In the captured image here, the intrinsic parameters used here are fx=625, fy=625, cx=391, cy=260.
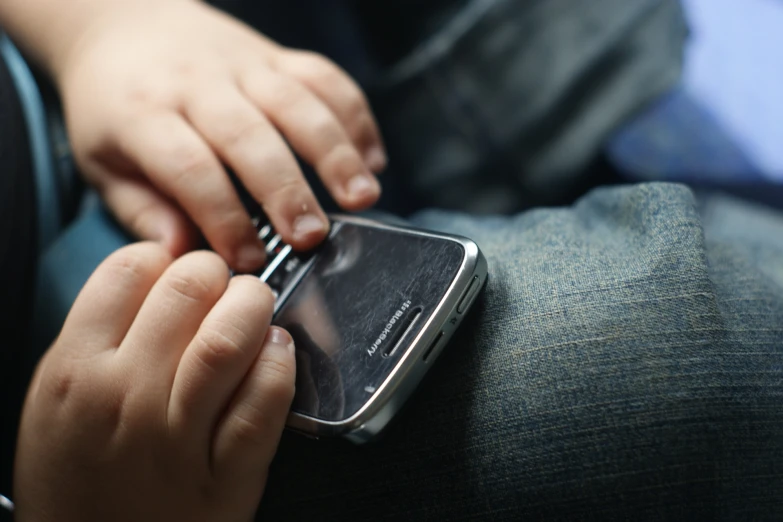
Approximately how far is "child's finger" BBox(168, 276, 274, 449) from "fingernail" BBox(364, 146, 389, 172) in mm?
223

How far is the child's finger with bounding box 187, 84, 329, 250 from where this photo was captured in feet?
1.50

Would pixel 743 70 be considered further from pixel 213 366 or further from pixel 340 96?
pixel 213 366

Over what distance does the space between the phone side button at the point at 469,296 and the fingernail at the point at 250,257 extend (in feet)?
0.52

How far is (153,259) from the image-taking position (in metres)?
0.42

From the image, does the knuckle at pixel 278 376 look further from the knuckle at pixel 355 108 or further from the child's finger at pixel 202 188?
the knuckle at pixel 355 108

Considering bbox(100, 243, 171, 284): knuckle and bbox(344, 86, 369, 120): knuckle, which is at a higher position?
bbox(344, 86, 369, 120): knuckle

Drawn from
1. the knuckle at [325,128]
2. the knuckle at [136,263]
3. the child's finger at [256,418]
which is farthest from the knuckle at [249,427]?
the knuckle at [325,128]

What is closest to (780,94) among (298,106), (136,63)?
(298,106)

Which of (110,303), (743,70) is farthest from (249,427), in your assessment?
(743,70)

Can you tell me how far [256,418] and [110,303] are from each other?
0.40 ft

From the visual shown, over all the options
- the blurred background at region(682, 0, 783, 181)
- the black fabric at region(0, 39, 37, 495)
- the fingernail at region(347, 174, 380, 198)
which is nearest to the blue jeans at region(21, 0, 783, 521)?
the fingernail at region(347, 174, 380, 198)

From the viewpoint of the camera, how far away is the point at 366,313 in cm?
41

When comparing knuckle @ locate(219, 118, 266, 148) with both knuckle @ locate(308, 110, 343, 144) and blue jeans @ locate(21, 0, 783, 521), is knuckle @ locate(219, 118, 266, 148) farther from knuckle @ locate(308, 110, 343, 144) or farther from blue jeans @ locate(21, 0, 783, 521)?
blue jeans @ locate(21, 0, 783, 521)

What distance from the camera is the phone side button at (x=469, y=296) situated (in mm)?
394
